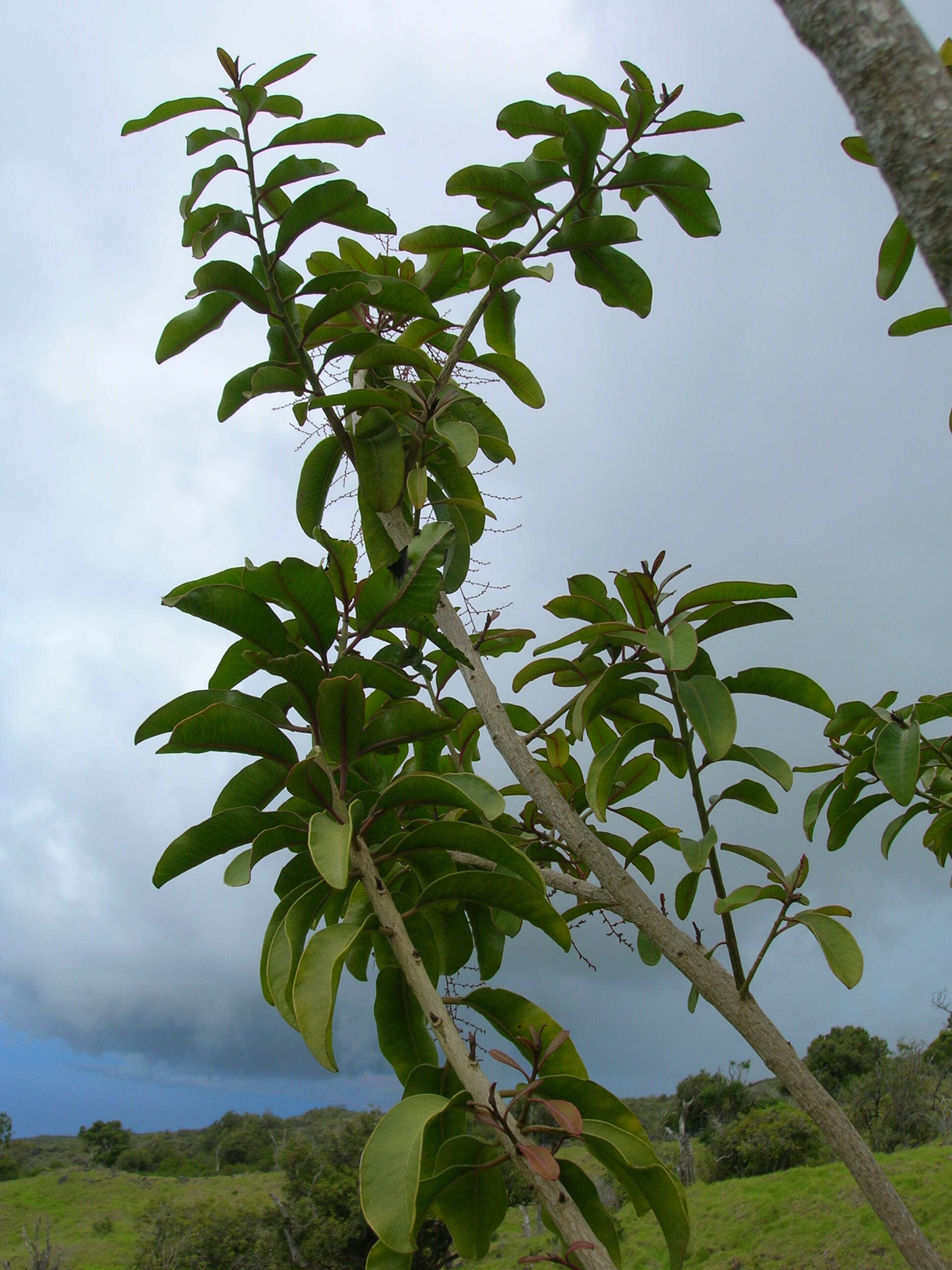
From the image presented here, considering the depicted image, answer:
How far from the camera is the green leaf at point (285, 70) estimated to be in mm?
1656

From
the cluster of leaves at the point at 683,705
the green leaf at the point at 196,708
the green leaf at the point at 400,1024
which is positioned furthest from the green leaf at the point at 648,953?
the green leaf at the point at 196,708

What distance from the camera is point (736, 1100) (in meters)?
Result: 25.5

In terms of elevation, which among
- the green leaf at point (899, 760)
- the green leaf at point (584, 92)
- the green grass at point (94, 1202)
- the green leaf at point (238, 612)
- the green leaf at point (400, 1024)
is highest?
the green leaf at point (584, 92)

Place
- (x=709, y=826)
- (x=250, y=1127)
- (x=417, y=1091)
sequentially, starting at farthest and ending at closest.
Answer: (x=250, y=1127) < (x=709, y=826) < (x=417, y=1091)

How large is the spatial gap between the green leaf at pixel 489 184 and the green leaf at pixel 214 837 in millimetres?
1323

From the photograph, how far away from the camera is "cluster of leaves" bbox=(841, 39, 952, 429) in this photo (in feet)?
5.46

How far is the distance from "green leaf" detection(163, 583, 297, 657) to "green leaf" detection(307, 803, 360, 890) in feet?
1.00

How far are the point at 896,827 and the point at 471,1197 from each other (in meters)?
1.73

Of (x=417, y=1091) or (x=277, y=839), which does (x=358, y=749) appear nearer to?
(x=277, y=839)

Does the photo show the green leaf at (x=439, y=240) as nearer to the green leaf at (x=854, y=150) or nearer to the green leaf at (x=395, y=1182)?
the green leaf at (x=854, y=150)

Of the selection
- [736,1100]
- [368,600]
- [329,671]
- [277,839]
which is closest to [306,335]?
[368,600]

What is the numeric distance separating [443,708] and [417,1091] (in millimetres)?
934

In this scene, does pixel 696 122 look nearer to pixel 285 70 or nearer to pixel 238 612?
pixel 285 70

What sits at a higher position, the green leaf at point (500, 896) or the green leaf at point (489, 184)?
the green leaf at point (489, 184)
